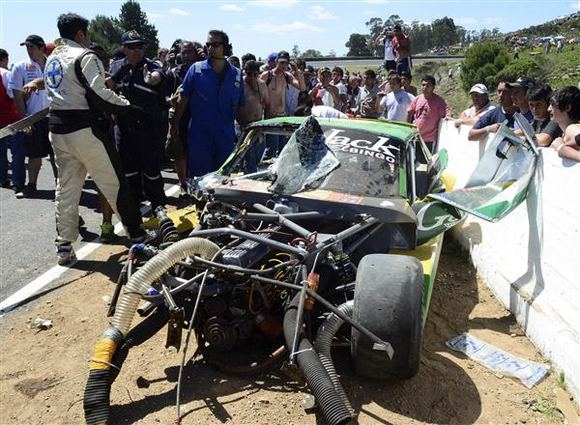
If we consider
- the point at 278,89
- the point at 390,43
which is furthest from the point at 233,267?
the point at 390,43

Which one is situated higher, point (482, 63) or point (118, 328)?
point (482, 63)

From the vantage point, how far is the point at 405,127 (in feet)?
17.1

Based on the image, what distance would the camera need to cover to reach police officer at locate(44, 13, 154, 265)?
4.78m

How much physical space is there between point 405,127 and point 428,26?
336 feet

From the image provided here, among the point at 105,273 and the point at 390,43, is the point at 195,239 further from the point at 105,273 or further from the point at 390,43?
the point at 390,43

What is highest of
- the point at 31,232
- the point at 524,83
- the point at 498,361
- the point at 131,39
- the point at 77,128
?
the point at 131,39

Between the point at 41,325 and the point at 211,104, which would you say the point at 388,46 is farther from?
the point at 41,325

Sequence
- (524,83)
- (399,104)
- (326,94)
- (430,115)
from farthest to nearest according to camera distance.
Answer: (326,94) < (399,104) < (430,115) < (524,83)

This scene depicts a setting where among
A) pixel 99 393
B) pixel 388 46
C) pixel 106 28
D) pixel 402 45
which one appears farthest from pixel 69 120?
pixel 106 28

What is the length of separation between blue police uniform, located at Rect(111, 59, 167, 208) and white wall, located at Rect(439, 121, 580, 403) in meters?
3.91

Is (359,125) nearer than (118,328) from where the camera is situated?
No

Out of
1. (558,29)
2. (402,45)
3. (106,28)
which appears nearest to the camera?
(402,45)

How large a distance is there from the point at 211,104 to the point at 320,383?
13.5 feet

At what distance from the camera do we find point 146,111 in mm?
5957
